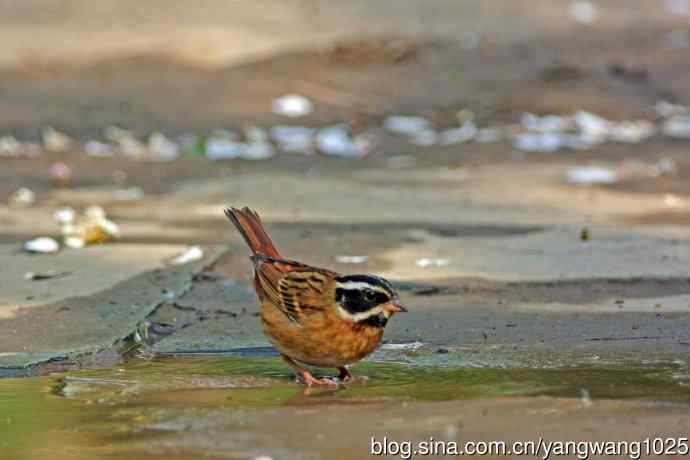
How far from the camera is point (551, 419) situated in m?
5.14

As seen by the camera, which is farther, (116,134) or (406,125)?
(406,125)

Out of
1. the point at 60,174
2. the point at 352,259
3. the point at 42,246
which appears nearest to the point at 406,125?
the point at 60,174

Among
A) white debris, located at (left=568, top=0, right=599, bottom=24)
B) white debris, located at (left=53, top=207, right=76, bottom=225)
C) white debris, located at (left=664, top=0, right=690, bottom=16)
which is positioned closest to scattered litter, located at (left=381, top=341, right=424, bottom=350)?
white debris, located at (left=53, top=207, right=76, bottom=225)

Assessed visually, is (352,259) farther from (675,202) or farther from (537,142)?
(537,142)

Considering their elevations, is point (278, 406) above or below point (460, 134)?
below

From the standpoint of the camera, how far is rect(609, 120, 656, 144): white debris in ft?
48.5

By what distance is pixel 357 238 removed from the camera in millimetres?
9633

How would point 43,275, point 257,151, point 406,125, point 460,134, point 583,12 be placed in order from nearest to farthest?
1. point 43,275
2. point 257,151
3. point 460,134
4. point 406,125
5. point 583,12

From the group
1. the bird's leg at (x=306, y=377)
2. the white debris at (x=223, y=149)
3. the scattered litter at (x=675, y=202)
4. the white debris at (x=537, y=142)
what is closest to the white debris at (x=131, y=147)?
the white debris at (x=223, y=149)

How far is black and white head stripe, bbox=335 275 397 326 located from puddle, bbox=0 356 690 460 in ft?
0.97

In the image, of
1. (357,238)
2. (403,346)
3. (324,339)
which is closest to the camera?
(324,339)

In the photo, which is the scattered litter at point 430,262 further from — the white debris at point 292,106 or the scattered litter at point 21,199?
the white debris at point 292,106

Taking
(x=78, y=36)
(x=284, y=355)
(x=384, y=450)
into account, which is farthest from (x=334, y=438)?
(x=78, y=36)

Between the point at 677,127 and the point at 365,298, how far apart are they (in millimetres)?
9855
